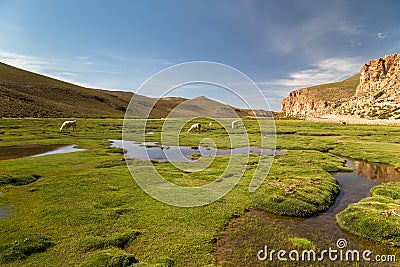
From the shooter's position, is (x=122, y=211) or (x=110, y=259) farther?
(x=122, y=211)

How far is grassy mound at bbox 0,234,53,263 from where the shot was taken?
9.32 m

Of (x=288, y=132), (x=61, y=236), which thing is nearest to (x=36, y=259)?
(x=61, y=236)

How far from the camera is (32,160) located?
2580 centimetres

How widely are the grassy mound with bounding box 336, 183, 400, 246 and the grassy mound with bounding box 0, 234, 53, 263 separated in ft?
51.2

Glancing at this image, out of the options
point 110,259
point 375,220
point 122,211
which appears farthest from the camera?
Answer: point 122,211

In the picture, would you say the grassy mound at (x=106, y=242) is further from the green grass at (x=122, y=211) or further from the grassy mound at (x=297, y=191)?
the grassy mound at (x=297, y=191)

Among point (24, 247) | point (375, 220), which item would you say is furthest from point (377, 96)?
point (24, 247)

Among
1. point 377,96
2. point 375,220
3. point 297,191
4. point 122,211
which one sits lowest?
point 122,211

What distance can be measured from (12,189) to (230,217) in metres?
15.8

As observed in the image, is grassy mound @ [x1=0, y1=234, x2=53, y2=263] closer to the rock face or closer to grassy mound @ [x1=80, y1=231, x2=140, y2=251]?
grassy mound @ [x1=80, y1=231, x2=140, y2=251]

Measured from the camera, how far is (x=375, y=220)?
13.1 m

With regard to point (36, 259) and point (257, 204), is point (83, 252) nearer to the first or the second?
point (36, 259)

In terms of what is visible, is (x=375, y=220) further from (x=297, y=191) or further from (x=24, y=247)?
(x=24, y=247)

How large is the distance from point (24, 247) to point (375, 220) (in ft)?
58.4
